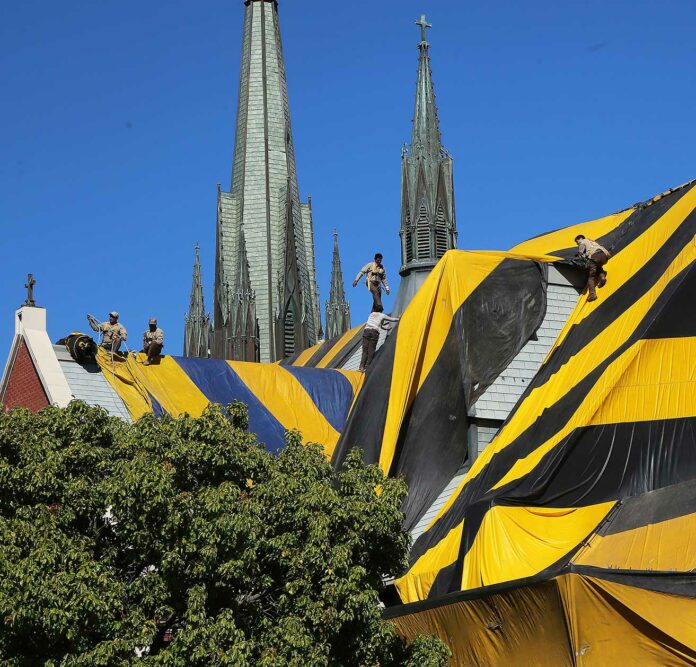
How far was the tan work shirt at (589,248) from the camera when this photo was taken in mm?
26531

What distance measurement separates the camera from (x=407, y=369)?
1090 inches

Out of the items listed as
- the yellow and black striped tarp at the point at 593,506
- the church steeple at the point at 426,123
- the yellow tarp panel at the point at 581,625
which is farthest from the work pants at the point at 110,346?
the church steeple at the point at 426,123

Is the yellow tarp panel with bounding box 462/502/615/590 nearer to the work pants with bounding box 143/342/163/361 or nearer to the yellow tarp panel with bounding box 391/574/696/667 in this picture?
the yellow tarp panel with bounding box 391/574/696/667

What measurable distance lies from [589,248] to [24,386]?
13.1 m

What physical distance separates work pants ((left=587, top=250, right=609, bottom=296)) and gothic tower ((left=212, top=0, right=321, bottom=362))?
175 feet

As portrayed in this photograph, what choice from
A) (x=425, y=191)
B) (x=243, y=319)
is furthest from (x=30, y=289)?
(x=243, y=319)

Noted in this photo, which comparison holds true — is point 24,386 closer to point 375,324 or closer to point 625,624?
point 375,324

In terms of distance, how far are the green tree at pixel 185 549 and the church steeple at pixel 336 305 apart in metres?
62.6

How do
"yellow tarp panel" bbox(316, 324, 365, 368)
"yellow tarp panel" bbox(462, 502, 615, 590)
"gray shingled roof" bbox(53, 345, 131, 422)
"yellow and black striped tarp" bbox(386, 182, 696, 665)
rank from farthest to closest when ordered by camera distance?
"yellow tarp panel" bbox(316, 324, 365, 368)
"gray shingled roof" bbox(53, 345, 131, 422)
"yellow tarp panel" bbox(462, 502, 615, 590)
"yellow and black striped tarp" bbox(386, 182, 696, 665)

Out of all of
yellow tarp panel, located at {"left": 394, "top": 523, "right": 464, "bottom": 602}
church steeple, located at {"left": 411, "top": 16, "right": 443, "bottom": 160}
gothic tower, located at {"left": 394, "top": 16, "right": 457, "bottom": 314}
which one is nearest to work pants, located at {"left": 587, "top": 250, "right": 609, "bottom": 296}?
yellow tarp panel, located at {"left": 394, "top": 523, "right": 464, "bottom": 602}

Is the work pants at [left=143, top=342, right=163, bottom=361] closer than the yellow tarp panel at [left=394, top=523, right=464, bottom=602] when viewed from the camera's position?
No

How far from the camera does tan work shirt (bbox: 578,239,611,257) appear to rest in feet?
Answer: 87.0

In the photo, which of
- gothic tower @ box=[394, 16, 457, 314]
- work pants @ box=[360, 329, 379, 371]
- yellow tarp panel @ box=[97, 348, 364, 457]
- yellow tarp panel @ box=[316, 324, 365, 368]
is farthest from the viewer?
gothic tower @ box=[394, 16, 457, 314]

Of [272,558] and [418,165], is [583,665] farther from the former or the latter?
[418,165]
